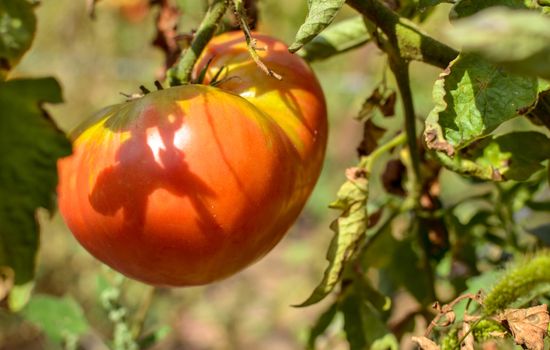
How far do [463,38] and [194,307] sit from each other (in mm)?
3073

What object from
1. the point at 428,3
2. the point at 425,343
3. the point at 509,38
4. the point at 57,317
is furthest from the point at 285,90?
the point at 57,317

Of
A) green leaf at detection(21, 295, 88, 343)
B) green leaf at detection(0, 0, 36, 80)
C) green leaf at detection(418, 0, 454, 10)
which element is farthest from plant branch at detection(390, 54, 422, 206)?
green leaf at detection(21, 295, 88, 343)

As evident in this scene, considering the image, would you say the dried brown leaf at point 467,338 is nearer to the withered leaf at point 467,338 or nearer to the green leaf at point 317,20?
the withered leaf at point 467,338

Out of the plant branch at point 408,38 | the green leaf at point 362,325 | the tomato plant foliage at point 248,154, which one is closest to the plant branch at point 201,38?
the tomato plant foliage at point 248,154

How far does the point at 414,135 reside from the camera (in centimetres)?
97

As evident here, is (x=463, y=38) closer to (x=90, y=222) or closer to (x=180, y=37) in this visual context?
(x=90, y=222)

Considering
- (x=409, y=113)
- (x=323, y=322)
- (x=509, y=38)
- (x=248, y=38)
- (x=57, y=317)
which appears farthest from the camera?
(x=57, y=317)

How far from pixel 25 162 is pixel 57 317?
0.79 meters

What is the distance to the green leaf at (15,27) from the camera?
659 mm

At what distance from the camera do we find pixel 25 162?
1.96 ft

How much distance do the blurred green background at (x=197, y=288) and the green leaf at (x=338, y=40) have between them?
1777mm

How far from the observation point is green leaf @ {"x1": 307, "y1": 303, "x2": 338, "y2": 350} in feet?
3.60

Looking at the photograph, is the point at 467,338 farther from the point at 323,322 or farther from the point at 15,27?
the point at 15,27

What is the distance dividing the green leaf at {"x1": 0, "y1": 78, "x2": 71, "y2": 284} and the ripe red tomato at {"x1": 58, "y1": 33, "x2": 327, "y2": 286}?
16cm
